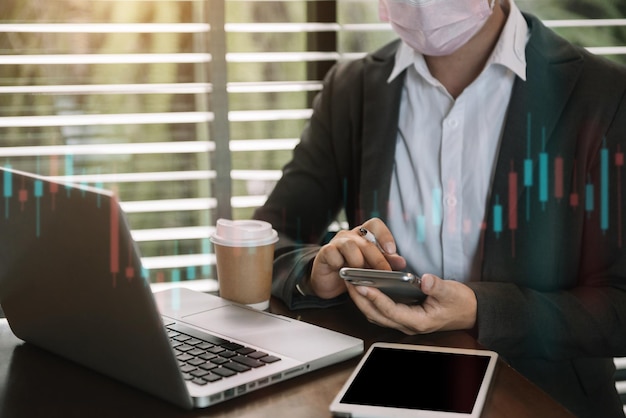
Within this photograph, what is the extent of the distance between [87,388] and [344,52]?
1.61 m

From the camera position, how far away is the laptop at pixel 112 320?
77cm

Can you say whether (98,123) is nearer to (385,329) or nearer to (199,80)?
(199,80)

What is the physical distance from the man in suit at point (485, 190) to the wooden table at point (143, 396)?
195 millimetres

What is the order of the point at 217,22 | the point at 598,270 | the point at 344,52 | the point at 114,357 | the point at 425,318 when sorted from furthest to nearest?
the point at 344,52 → the point at 217,22 → the point at 598,270 → the point at 425,318 → the point at 114,357

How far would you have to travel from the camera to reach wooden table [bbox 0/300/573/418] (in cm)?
82

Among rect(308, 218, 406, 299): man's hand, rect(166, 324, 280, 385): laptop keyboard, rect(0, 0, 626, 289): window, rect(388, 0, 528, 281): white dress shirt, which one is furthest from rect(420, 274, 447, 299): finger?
rect(0, 0, 626, 289): window

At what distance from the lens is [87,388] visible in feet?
2.92

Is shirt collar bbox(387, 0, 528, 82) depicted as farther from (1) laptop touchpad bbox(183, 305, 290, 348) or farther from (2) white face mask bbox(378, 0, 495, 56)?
(1) laptop touchpad bbox(183, 305, 290, 348)

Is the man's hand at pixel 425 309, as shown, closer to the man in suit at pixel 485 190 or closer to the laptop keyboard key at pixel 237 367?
the man in suit at pixel 485 190

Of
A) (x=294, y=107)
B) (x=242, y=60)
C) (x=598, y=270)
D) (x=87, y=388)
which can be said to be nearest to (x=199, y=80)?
(x=242, y=60)

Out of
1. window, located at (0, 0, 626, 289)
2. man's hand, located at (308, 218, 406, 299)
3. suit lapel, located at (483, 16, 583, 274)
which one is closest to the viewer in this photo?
man's hand, located at (308, 218, 406, 299)

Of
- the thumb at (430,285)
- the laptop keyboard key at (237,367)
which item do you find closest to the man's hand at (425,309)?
the thumb at (430,285)

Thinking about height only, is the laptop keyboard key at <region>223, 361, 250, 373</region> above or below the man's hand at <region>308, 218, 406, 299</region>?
below

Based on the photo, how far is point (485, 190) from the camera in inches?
55.8
